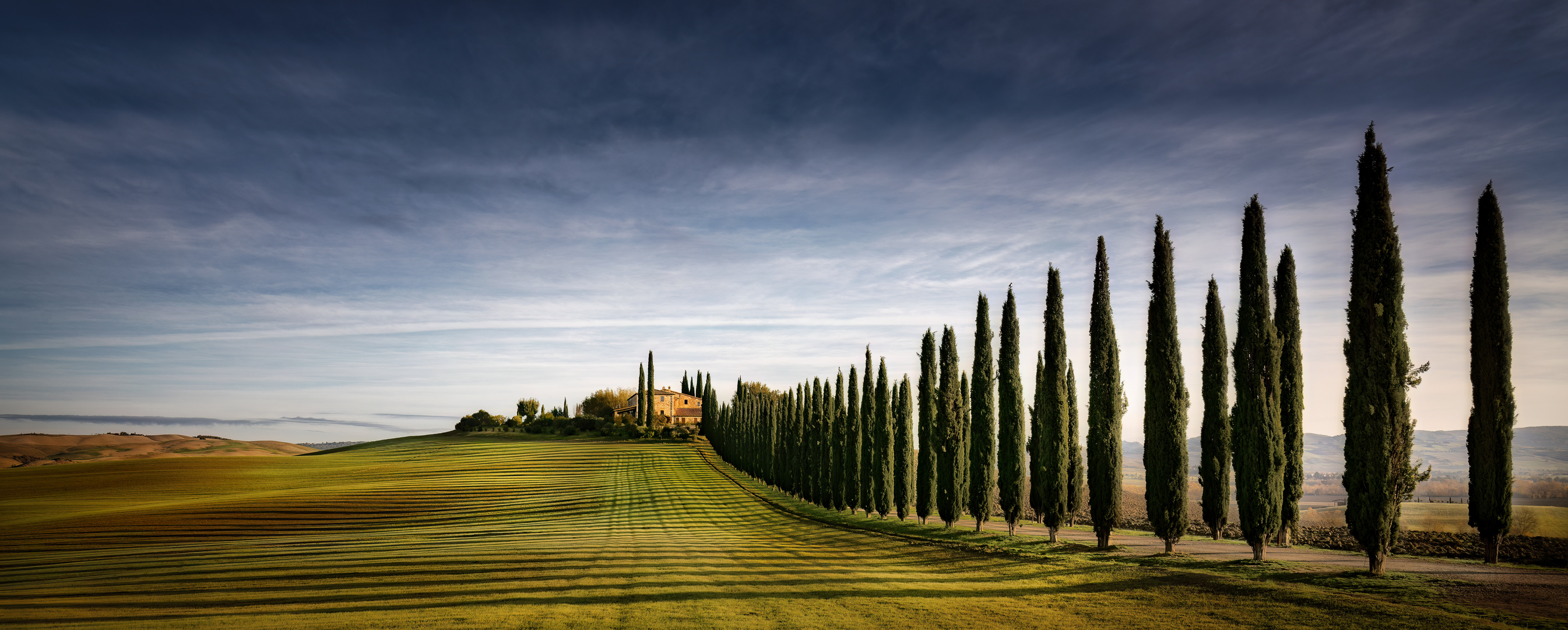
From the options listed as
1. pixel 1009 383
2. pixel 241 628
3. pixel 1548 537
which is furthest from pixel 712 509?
pixel 1548 537

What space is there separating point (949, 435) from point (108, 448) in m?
87.8

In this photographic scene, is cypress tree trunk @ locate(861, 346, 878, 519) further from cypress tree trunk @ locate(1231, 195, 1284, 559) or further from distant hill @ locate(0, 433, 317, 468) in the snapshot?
distant hill @ locate(0, 433, 317, 468)

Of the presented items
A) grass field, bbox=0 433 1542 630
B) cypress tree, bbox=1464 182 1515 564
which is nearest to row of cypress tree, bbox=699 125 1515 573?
cypress tree, bbox=1464 182 1515 564

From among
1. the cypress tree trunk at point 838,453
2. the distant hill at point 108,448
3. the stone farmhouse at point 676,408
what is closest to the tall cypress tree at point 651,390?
the stone farmhouse at point 676,408

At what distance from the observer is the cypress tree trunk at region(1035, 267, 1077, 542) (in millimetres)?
23797

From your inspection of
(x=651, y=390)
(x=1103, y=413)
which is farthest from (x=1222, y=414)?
(x=651, y=390)

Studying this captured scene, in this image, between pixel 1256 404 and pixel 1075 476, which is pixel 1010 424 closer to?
pixel 1075 476

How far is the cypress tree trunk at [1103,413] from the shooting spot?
68.7ft

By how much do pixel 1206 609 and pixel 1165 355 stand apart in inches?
396

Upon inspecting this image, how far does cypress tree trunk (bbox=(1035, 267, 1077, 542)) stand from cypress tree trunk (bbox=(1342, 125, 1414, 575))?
9.00m

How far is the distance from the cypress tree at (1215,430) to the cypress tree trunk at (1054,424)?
455cm

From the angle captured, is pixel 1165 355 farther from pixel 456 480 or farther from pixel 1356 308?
pixel 456 480

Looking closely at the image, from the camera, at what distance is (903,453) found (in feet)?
112

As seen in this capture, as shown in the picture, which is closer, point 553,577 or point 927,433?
point 553,577
